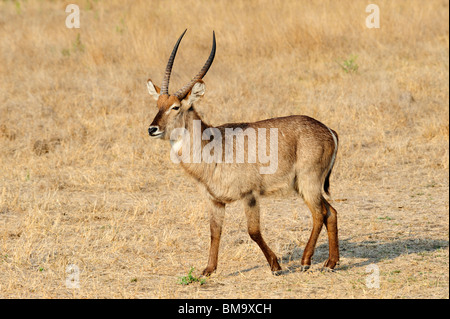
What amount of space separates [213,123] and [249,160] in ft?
14.5

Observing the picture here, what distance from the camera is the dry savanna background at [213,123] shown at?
219 inches

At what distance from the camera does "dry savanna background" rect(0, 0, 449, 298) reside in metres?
5.55

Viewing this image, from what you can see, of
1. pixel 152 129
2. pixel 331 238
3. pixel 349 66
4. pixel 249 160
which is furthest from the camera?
pixel 349 66

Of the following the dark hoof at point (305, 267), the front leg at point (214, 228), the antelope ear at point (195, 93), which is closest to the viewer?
the antelope ear at point (195, 93)

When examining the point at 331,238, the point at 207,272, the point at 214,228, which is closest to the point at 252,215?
the point at 214,228

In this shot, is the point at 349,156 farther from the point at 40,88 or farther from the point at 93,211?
the point at 40,88

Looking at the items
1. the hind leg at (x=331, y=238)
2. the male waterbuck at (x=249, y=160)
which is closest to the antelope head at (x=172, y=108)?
the male waterbuck at (x=249, y=160)

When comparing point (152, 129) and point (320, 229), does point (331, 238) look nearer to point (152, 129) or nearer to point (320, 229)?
point (320, 229)

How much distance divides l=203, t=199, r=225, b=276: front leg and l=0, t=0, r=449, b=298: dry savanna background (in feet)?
0.49

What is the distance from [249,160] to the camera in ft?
17.9

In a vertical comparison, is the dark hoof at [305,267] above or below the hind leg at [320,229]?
below

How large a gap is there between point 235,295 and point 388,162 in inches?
177

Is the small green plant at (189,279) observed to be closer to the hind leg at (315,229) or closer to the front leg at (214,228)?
the front leg at (214,228)

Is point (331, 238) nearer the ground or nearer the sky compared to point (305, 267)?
nearer the sky
